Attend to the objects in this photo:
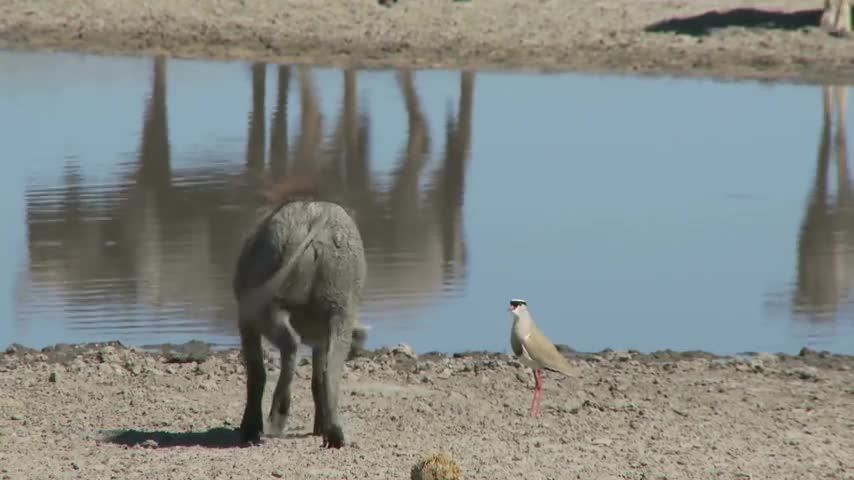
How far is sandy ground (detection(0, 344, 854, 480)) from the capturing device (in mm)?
7715

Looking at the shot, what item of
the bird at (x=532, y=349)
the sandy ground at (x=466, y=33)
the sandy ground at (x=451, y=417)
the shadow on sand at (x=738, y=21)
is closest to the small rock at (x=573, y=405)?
the sandy ground at (x=451, y=417)

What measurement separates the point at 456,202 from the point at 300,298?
836 cm

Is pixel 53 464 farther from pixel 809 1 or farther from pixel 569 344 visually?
pixel 809 1

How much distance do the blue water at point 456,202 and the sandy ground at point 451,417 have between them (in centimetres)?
100

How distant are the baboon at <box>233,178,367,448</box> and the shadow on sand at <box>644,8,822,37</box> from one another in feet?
63.2

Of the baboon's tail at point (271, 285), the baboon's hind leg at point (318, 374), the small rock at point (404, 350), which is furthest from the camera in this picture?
the small rock at point (404, 350)

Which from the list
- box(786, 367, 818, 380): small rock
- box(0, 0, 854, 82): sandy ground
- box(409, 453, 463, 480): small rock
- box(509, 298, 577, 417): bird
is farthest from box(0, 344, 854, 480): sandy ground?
box(0, 0, 854, 82): sandy ground

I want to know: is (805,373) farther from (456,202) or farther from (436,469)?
(456,202)

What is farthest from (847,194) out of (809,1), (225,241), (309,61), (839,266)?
(809,1)

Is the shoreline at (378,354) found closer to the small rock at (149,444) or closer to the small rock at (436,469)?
the small rock at (149,444)

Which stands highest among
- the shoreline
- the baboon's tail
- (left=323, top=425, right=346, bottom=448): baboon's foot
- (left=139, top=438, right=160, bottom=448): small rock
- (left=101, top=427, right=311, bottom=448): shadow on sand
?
the baboon's tail

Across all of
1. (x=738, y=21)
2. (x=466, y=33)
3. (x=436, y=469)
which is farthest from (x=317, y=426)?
(x=738, y=21)

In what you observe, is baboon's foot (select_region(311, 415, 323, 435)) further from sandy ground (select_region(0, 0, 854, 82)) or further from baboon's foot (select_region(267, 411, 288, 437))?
sandy ground (select_region(0, 0, 854, 82))

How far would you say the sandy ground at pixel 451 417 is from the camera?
304 inches
